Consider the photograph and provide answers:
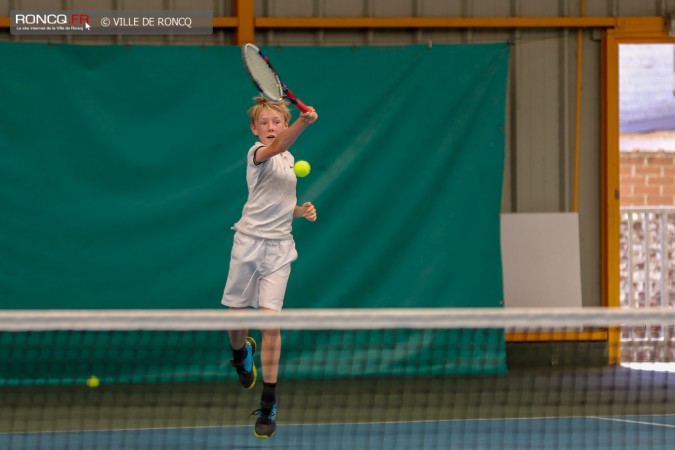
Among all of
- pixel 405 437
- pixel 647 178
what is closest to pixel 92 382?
pixel 405 437

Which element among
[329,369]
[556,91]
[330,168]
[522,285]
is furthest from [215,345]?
[556,91]

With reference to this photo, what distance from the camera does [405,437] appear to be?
5.32 meters

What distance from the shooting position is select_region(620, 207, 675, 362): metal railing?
32.4 ft

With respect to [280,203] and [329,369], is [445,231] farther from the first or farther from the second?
[280,203]

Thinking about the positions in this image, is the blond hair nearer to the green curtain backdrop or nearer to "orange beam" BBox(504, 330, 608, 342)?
the green curtain backdrop

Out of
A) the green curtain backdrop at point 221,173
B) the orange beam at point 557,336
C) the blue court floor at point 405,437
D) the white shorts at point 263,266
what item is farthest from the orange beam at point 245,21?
the blue court floor at point 405,437

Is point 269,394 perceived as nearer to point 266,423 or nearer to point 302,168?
point 266,423

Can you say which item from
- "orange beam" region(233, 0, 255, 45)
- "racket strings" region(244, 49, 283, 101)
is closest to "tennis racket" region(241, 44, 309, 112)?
"racket strings" region(244, 49, 283, 101)

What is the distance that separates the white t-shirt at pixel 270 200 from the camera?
5621 millimetres

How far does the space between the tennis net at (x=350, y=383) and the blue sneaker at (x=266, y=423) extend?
75 mm

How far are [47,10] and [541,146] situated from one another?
3803 millimetres

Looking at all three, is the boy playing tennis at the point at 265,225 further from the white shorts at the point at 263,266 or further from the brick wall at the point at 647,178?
the brick wall at the point at 647,178

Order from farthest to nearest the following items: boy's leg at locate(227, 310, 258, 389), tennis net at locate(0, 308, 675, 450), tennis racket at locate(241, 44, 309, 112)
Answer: boy's leg at locate(227, 310, 258, 389)
tennis racket at locate(241, 44, 309, 112)
tennis net at locate(0, 308, 675, 450)

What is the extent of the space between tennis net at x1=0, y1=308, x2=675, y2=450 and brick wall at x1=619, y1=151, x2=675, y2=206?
69.2 inches
